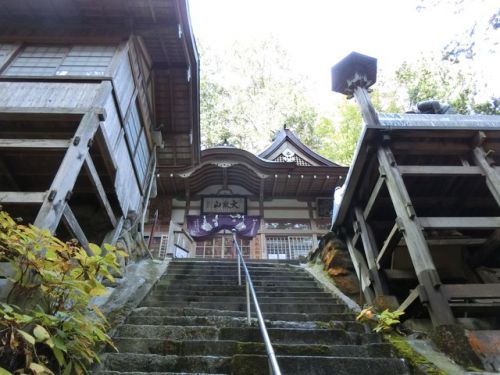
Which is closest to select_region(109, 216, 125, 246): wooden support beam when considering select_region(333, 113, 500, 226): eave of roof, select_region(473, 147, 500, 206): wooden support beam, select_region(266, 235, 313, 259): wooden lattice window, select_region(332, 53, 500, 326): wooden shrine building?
select_region(332, 53, 500, 326): wooden shrine building

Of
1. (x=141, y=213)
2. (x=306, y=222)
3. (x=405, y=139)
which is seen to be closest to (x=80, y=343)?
(x=405, y=139)

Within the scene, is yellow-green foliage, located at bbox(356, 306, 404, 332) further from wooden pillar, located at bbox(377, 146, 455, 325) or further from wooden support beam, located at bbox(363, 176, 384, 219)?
wooden support beam, located at bbox(363, 176, 384, 219)

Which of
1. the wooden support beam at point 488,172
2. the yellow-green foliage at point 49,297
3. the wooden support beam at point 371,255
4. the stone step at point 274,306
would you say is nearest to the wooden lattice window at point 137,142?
the stone step at point 274,306

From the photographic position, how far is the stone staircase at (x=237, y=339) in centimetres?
331

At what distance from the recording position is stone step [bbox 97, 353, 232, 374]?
3.35m

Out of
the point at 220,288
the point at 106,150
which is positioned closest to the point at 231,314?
the point at 220,288

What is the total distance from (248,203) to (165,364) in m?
12.1

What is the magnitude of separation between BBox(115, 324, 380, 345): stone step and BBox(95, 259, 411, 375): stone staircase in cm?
1

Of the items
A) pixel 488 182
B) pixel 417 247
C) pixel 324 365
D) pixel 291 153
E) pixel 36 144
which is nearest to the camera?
pixel 324 365

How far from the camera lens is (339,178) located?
1459 centimetres

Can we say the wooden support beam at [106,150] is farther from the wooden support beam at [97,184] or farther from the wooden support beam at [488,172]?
the wooden support beam at [488,172]

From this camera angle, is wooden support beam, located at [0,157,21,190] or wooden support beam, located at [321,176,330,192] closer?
wooden support beam, located at [0,157,21,190]

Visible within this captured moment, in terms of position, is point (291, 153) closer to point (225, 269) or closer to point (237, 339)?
point (225, 269)

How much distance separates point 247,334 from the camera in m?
4.09
